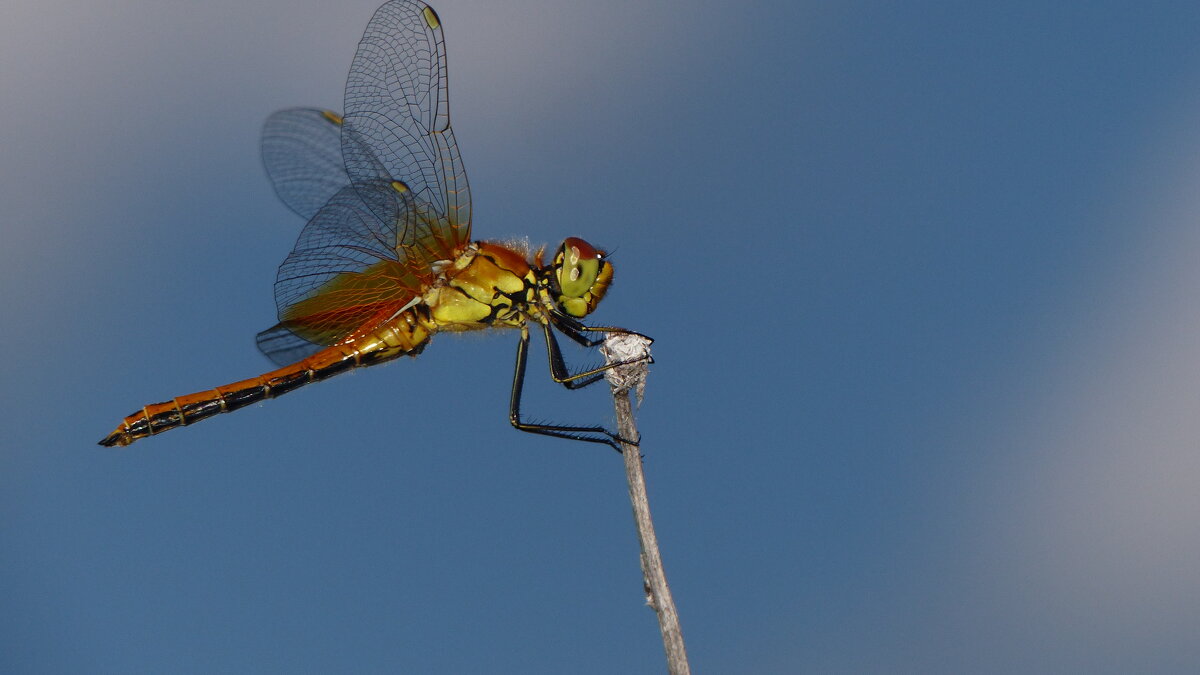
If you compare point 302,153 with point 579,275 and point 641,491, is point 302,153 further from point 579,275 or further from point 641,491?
point 641,491

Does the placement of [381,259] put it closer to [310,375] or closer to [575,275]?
[310,375]

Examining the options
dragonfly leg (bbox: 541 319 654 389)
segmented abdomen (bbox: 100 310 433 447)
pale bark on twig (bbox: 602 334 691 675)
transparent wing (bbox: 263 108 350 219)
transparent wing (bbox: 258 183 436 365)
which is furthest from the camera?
transparent wing (bbox: 263 108 350 219)

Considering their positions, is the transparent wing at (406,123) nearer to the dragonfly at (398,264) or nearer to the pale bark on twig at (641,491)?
the dragonfly at (398,264)

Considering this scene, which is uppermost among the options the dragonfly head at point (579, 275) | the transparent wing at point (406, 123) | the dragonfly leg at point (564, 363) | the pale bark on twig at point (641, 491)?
the transparent wing at point (406, 123)

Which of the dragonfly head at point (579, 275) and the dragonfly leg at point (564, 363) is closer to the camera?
the dragonfly leg at point (564, 363)

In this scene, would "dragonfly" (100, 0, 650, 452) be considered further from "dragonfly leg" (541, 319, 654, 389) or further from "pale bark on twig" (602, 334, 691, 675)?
"pale bark on twig" (602, 334, 691, 675)

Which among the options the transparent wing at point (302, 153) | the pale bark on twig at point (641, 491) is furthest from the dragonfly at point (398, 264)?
the pale bark on twig at point (641, 491)

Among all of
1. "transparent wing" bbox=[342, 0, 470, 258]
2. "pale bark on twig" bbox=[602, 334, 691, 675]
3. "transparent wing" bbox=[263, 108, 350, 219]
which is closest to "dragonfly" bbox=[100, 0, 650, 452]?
"transparent wing" bbox=[342, 0, 470, 258]

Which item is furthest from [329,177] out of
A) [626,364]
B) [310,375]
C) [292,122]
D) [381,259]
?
[626,364]
